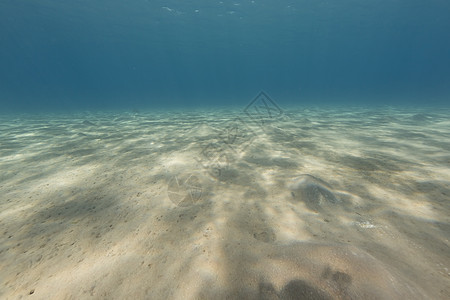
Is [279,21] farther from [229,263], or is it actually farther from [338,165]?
→ [229,263]

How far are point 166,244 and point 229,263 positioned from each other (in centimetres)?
75

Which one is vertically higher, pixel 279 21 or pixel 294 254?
pixel 279 21

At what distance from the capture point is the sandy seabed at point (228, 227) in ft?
5.01

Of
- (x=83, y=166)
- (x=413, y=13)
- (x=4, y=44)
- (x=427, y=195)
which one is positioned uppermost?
(x=413, y=13)

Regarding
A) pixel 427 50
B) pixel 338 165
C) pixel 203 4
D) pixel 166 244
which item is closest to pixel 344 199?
pixel 338 165

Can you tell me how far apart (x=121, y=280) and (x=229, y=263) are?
37.3 inches

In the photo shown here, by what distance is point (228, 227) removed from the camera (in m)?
2.32

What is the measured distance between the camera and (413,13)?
36.3 meters

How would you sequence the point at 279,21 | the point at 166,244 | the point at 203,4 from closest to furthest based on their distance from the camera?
the point at 166,244 < the point at 203,4 < the point at 279,21

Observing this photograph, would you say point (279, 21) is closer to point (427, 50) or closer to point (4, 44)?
point (4, 44)

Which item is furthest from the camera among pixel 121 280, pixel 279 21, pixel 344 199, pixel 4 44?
pixel 4 44

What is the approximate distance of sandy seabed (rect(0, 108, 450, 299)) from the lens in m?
1.53

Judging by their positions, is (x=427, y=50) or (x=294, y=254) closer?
(x=294, y=254)

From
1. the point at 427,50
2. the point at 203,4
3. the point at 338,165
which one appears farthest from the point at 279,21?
the point at 427,50
